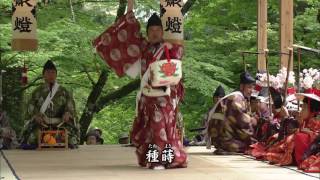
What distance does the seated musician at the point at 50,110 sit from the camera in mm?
8836

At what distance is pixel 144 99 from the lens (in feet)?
20.4

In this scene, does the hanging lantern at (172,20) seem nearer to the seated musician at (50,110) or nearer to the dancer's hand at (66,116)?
the seated musician at (50,110)

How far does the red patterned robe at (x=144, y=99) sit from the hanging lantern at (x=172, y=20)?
4.07 feet

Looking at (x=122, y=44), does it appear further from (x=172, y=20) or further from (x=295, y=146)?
(x=295, y=146)

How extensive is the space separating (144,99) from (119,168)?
28.6 inches

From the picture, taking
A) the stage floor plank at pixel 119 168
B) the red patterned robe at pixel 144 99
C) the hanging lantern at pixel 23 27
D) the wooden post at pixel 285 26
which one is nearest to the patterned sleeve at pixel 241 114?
the stage floor plank at pixel 119 168

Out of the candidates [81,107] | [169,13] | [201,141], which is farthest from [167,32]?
[81,107]

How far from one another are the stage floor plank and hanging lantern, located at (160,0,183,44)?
1476mm

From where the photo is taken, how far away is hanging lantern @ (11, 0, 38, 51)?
8133mm

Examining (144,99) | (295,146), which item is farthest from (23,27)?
(295,146)

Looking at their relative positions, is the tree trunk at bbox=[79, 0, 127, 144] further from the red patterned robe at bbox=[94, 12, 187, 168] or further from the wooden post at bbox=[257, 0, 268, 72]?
the red patterned robe at bbox=[94, 12, 187, 168]

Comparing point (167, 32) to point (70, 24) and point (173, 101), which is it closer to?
point (173, 101)

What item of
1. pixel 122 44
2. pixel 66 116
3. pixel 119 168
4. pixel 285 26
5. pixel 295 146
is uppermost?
pixel 285 26

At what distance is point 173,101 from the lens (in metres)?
6.28
